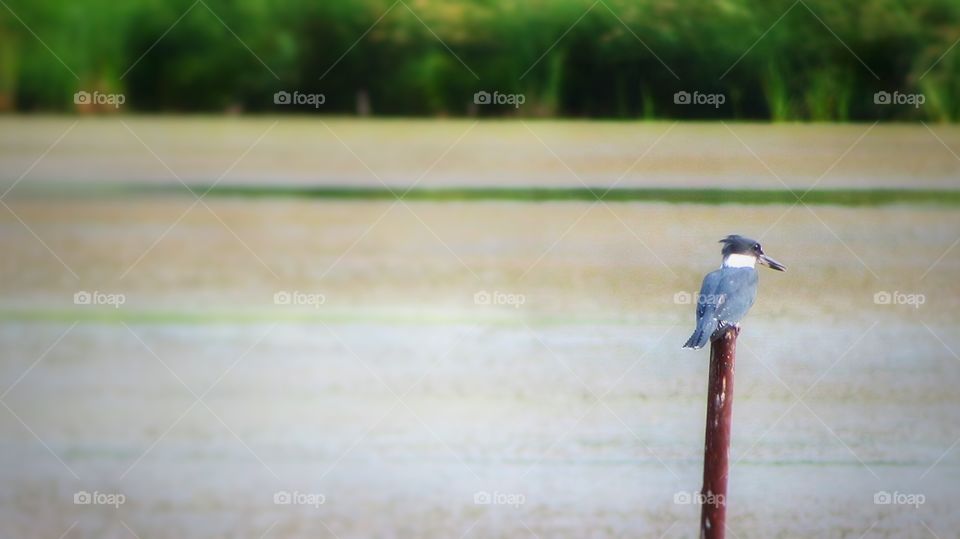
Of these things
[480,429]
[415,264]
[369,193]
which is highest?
[369,193]

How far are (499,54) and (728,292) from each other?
342 centimetres

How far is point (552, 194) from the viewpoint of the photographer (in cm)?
724

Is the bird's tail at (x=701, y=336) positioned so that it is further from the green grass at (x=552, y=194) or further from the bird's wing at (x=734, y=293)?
the green grass at (x=552, y=194)

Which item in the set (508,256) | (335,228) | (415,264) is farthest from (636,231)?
(335,228)

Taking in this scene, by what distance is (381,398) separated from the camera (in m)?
3.68

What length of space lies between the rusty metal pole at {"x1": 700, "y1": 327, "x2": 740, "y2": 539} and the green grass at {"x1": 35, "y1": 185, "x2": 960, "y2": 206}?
3.65 meters

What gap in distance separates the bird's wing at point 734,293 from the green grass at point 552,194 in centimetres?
344

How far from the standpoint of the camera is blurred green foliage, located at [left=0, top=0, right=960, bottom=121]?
530 centimetres

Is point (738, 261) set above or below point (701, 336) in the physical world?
above

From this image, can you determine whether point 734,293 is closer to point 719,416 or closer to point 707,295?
point 707,295

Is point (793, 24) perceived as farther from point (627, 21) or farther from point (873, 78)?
point (627, 21)

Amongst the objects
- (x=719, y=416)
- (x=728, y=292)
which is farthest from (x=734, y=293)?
(x=719, y=416)

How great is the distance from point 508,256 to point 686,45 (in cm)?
126

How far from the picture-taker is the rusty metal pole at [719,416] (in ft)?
6.19
